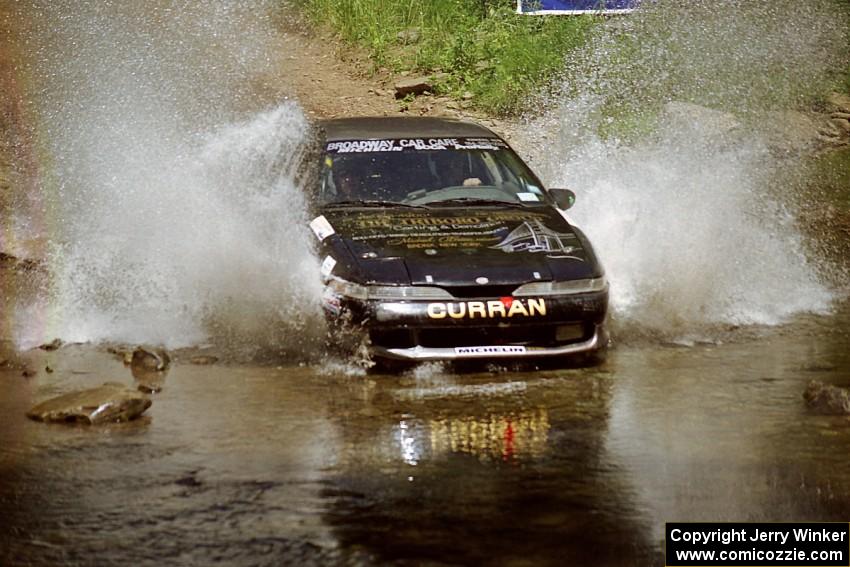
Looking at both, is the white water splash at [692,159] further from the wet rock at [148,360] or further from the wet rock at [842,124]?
the wet rock at [148,360]

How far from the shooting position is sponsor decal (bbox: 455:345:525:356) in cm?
704

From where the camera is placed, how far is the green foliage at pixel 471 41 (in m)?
16.5

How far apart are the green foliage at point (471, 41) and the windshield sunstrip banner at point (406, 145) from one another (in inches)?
284

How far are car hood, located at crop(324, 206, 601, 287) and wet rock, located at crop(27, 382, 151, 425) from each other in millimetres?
1500

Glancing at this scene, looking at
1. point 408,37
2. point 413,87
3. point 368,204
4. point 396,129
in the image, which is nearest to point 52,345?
point 368,204

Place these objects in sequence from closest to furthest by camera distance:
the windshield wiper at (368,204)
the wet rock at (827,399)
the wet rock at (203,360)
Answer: the wet rock at (827,399), the wet rock at (203,360), the windshield wiper at (368,204)

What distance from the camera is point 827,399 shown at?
6406mm

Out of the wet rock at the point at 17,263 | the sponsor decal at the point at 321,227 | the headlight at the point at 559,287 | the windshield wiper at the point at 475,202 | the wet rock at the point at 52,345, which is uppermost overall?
the windshield wiper at the point at 475,202

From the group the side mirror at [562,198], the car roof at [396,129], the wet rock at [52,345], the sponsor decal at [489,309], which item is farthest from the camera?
the car roof at [396,129]

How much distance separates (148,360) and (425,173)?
7.65 ft

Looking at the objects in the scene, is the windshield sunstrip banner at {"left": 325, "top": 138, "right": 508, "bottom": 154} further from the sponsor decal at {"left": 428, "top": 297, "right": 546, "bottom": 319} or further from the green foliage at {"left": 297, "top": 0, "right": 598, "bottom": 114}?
the green foliage at {"left": 297, "top": 0, "right": 598, "bottom": 114}

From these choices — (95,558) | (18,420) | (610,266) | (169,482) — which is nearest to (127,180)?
(610,266)

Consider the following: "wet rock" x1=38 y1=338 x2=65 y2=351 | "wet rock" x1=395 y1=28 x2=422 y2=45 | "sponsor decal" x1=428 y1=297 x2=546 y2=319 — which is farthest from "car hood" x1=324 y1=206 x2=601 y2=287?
"wet rock" x1=395 y1=28 x2=422 y2=45

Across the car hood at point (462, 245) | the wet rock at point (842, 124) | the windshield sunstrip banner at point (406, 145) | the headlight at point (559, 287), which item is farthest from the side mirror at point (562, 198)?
the wet rock at point (842, 124)
